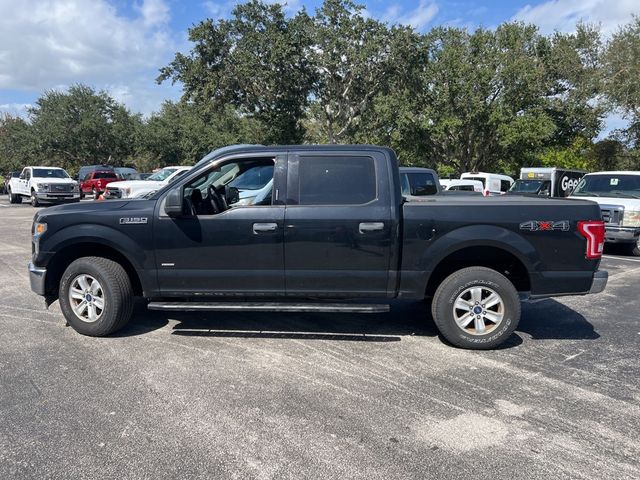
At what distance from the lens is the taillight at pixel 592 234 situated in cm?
477

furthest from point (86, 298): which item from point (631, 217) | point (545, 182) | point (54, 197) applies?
point (54, 197)

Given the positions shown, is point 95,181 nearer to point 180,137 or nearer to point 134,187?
point 134,187

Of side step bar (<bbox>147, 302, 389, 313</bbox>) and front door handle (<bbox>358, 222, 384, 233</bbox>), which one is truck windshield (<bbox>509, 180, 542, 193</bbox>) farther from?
side step bar (<bbox>147, 302, 389, 313</bbox>)

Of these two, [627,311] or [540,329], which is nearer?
[540,329]

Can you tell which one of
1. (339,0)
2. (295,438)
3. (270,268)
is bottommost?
Answer: (295,438)

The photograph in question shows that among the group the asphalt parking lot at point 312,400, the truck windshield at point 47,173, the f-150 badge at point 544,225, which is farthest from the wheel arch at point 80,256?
the truck windshield at point 47,173

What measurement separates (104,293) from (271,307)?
1.73 meters

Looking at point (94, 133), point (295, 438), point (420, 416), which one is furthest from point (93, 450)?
point (94, 133)

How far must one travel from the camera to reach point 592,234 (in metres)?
4.78

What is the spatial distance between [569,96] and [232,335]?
31.2 metres

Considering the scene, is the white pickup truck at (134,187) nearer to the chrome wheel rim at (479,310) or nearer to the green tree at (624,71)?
the chrome wheel rim at (479,310)

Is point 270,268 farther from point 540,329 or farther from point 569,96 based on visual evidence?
point 569,96

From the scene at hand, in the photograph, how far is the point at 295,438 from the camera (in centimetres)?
332

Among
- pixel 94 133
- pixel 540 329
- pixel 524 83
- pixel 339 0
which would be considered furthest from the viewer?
pixel 94 133
